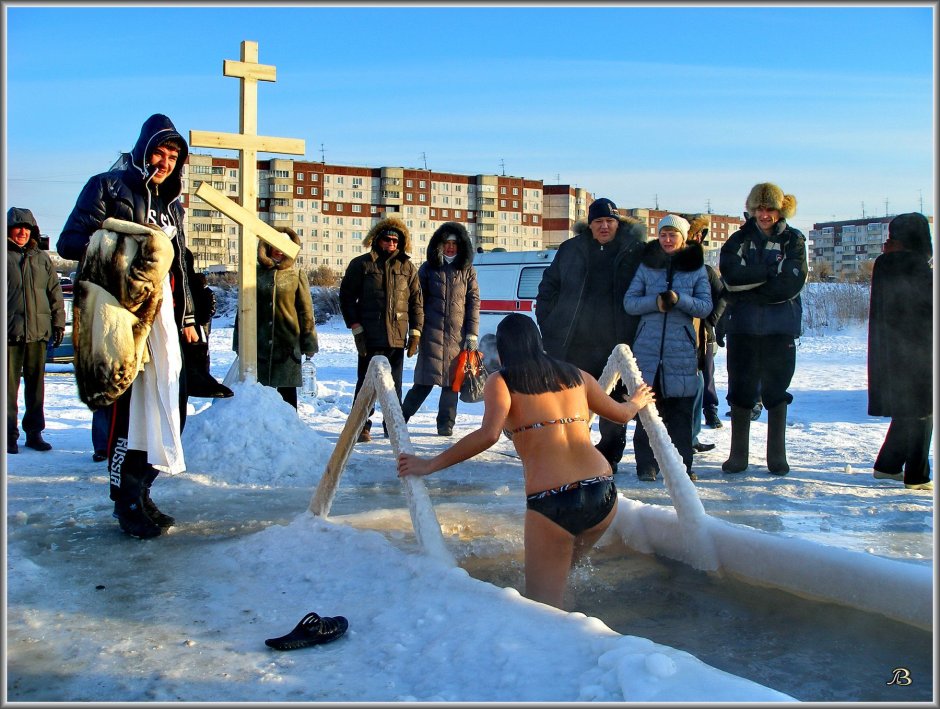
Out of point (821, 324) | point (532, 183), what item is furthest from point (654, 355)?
point (532, 183)

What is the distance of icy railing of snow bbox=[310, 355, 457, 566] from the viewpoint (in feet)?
12.8

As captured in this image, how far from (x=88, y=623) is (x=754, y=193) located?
535 cm

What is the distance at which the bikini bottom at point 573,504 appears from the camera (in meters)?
3.64

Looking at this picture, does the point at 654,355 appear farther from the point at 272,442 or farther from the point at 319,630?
the point at 319,630

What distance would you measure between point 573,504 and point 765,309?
11.9 ft

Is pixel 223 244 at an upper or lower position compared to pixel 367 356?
upper

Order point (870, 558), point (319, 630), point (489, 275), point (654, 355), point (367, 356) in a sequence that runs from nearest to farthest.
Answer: point (319, 630) < point (870, 558) < point (654, 355) < point (367, 356) < point (489, 275)

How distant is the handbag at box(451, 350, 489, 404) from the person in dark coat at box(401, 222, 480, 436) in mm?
242

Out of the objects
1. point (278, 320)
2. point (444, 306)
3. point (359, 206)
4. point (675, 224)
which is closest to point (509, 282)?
point (444, 306)

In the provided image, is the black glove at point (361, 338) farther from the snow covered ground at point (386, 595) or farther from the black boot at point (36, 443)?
the black boot at point (36, 443)

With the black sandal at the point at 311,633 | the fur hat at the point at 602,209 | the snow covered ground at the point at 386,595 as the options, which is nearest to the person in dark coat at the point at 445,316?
the snow covered ground at the point at 386,595

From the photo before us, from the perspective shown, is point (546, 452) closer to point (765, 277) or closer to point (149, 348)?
point (149, 348)

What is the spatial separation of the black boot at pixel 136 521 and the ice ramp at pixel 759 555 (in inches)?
98.5

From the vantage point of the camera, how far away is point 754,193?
6633mm
